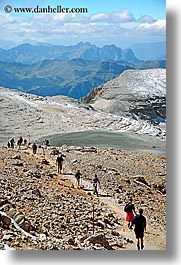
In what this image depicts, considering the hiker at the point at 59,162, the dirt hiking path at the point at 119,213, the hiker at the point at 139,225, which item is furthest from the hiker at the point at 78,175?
the hiker at the point at 139,225

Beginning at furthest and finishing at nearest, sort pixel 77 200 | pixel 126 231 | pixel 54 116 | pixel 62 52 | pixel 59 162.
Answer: pixel 54 116
pixel 62 52
pixel 59 162
pixel 77 200
pixel 126 231

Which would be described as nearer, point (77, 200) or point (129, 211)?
point (129, 211)

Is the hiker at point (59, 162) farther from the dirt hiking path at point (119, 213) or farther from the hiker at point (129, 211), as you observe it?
the hiker at point (129, 211)

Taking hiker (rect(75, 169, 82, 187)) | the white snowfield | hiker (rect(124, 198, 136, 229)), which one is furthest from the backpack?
the white snowfield

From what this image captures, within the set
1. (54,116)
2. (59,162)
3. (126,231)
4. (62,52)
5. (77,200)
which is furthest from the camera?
(54,116)

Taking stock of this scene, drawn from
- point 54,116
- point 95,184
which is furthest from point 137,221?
point 54,116

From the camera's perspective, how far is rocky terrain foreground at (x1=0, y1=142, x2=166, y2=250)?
10.8ft

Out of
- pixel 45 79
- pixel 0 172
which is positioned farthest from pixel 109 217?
pixel 45 79

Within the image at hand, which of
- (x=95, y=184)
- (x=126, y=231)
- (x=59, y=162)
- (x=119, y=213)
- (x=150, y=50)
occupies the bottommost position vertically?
(x=126, y=231)

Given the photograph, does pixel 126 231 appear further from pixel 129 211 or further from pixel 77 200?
pixel 77 200

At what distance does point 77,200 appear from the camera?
11.8ft

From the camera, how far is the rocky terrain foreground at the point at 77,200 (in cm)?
330

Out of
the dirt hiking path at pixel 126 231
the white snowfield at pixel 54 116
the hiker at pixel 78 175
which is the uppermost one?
the white snowfield at pixel 54 116

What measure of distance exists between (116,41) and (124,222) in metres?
1.33
